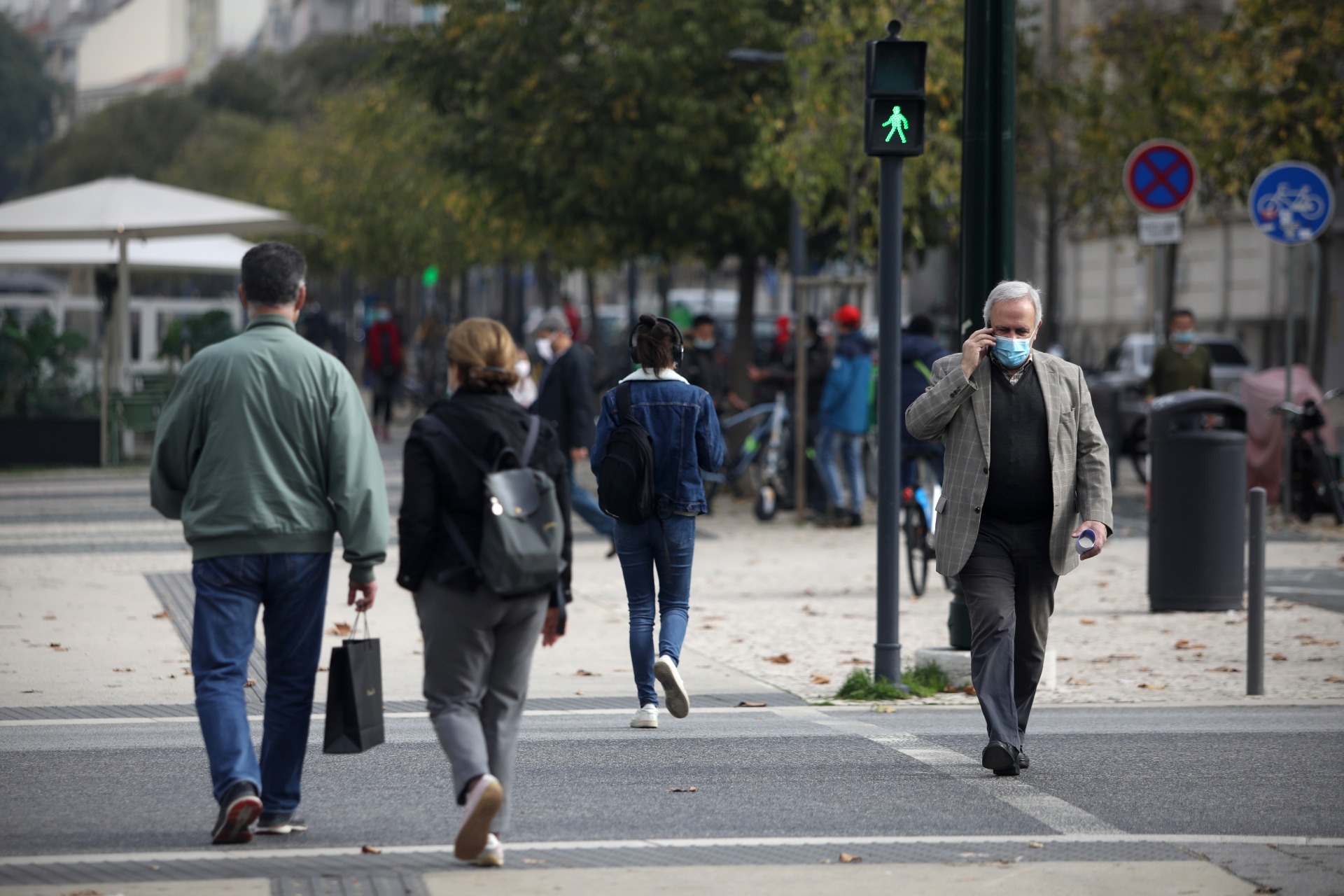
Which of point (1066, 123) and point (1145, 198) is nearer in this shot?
point (1145, 198)

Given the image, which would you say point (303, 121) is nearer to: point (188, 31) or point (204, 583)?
point (204, 583)

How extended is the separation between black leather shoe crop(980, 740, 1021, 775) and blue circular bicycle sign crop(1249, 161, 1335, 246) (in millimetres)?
10317

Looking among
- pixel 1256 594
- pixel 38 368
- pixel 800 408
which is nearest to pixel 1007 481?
pixel 1256 594

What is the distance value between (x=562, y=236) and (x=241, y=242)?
28.8 feet

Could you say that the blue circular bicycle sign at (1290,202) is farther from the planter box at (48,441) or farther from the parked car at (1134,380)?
the planter box at (48,441)

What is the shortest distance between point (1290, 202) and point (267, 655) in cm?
1247

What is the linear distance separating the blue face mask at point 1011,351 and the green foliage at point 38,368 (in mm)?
17955

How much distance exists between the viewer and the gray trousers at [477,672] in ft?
17.7

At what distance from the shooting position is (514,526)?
5.38 m

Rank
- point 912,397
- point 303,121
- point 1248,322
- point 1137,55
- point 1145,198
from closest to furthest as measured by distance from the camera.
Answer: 1. point 912,397
2. point 1145,198
3. point 1137,55
4. point 1248,322
5. point 303,121

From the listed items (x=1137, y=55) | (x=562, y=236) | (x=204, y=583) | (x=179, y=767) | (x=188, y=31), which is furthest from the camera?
(x=188, y=31)

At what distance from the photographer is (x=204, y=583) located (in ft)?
18.5

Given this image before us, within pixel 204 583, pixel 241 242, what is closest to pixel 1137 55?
pixel 241 242

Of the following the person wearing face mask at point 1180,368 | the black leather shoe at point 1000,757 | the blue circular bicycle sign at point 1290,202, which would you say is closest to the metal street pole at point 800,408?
the person wearing face mask at point 1180,368
